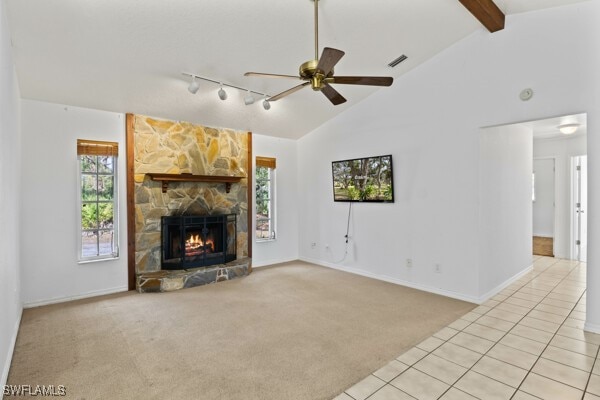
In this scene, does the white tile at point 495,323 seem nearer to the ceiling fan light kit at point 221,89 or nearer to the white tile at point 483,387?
the white tile at point 483,387

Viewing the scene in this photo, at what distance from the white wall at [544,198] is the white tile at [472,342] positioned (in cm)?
538

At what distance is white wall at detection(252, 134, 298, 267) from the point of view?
596 cm

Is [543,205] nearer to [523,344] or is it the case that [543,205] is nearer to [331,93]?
[523,344]

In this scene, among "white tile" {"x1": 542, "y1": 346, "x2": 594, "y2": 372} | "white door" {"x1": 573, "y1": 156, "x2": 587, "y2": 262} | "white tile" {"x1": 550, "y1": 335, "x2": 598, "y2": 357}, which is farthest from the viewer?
"white door" {"x1": 573, "y1": 156, "x2": 587, "y2": 262}

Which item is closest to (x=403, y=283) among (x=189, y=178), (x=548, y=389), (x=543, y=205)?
(x=548, y=389)

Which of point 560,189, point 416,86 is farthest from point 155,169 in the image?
point 560,189

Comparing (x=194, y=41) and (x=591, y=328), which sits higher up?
(x=194, y=41)

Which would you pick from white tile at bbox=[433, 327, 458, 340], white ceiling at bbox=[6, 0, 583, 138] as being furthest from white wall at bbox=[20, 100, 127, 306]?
white tile at bbox=[433, 327, 458, 340]

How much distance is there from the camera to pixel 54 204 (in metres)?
3.93

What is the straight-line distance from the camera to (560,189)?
6.04 m

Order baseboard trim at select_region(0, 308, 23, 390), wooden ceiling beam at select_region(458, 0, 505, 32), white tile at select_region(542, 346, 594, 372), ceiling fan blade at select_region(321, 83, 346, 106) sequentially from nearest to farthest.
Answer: baseboard trim at select_region(0, 308, 23, 390), white tile at select_region(542, 346, 594, 372), ceiling fan blade at select_region(321, 83, 346, 106), wooden ceiling beam at select_region(458, 0, 505, 32)

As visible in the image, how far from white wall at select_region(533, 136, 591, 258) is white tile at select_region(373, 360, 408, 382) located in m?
5.77

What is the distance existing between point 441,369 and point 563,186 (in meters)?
5.78

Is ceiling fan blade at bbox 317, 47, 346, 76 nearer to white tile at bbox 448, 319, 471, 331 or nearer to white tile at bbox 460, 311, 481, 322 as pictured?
white tile at bbox 448, 319, 471, 331
